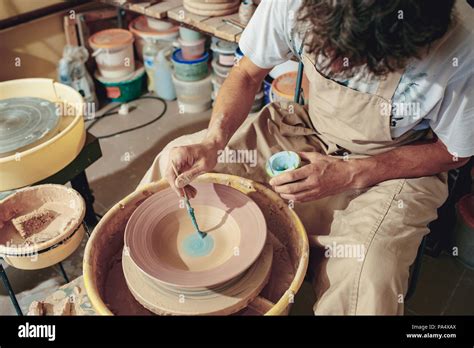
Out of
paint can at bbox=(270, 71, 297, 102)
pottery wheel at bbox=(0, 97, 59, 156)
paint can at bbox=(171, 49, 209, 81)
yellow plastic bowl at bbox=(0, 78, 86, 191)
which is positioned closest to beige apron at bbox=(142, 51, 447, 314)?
yellow plastic bowl at bbox=(0, 78, 86, 191)

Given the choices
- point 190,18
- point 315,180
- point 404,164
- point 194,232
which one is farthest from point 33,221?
point 190,18

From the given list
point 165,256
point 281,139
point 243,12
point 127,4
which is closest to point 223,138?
point 281,139

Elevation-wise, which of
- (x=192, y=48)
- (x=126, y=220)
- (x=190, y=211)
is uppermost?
(x=190, y=211)

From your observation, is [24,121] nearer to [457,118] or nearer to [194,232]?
[194,232]

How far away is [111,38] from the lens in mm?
3494

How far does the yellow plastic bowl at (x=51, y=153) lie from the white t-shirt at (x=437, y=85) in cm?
96

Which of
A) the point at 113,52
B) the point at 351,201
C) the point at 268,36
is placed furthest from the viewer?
the point at 113,52

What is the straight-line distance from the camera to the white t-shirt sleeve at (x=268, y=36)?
161cm

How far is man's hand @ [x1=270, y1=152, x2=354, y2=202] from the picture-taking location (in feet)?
4.72

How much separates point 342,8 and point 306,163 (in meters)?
0.60

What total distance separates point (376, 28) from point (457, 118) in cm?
52

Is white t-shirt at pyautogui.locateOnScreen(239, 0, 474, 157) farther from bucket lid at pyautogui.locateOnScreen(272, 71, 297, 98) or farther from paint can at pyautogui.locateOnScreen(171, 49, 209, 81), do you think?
paint can at pyautogui.locateOnScreen(171, 49, 209, 81)

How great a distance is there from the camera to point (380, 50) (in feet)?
3.72

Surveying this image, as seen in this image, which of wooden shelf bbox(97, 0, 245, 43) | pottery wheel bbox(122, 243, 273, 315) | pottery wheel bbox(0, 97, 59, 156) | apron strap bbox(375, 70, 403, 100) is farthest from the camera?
wooden shelf bbox(97, 0, 245, 43)
